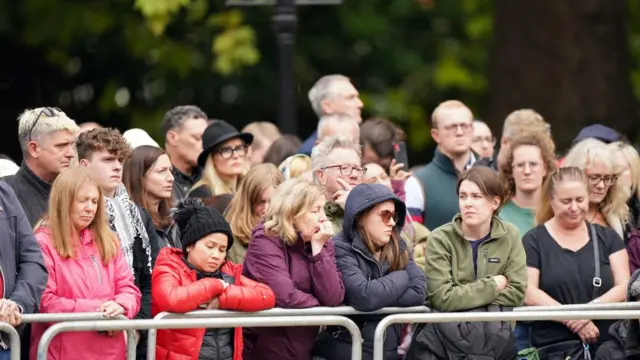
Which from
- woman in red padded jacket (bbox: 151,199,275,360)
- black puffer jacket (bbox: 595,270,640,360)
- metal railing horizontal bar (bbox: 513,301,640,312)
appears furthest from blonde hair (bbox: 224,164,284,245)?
black puffer jacket (bbox: 595,270,640,360)

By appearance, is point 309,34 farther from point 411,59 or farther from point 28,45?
point 28,45

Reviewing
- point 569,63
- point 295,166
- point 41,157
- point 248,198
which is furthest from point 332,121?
point 569,63

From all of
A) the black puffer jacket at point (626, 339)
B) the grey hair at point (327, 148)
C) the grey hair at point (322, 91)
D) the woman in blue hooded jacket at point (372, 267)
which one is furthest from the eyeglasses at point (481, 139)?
the woman in blue hooded jacket at point (372, 267)

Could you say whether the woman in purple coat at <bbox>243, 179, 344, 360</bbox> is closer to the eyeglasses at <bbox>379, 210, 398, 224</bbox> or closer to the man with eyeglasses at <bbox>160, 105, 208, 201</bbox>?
the eyeglasses at <bbox>379, 210, 398, 224</bbox>

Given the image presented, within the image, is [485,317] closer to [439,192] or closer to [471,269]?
[471,269]

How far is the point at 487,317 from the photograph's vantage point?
9.32 meters

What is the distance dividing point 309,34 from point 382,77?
3.70ft

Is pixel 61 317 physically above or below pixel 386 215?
below

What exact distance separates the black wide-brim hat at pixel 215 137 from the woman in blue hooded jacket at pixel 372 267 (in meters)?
1.75

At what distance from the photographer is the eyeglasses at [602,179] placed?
1109 centimetres

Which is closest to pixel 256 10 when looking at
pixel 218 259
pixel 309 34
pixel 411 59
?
pixel 309 34

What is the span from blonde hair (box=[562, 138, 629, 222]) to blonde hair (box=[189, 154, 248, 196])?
7.16 ft

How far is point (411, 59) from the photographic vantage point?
2020cm

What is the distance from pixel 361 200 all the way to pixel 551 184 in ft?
4.91
